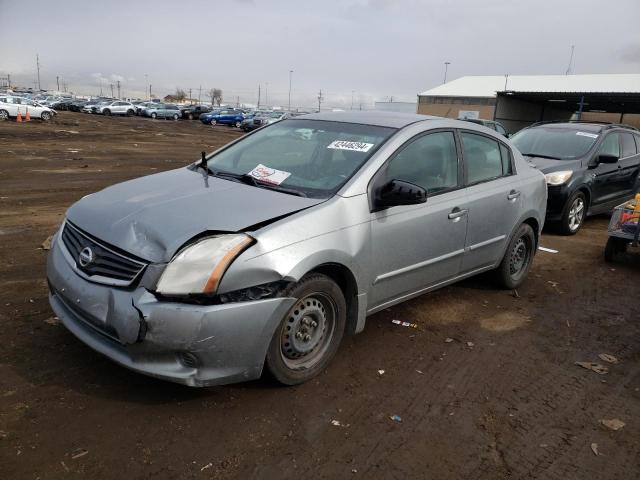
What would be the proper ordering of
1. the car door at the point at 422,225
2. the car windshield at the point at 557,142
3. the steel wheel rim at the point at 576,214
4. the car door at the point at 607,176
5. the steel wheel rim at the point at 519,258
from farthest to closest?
1. the car windshield at the point at 557,142
2. the car door at the point at 607,176
3. the steel wheel rim at the point at 576,214
4. the steel wheel rim at the point at 519,258
5. the car door at the point at 422,225

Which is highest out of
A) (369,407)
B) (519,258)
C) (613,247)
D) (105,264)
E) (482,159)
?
(482,159)

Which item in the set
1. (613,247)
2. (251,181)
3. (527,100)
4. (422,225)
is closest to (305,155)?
(251,181)

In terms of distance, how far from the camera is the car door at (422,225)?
3.66 metres

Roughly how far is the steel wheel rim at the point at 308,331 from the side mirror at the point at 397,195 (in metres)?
0.77

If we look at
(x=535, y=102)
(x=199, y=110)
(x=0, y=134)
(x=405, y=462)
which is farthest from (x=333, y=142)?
(x=199, y=110)

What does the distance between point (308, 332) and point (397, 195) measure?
1.09 m

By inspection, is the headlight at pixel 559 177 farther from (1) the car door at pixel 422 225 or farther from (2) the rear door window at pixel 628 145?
(1) the car door at pixel 422 225

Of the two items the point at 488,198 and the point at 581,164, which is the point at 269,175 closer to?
the point at 488,198

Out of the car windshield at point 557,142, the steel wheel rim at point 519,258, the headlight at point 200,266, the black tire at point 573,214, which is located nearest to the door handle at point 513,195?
the steel wheel rim at point 519,258

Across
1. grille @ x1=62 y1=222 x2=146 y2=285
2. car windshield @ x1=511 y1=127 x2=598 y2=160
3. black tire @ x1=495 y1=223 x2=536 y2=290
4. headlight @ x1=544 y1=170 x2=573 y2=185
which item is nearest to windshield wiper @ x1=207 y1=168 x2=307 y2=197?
grille @ x1=62 y1=222 x2=146 y2=285

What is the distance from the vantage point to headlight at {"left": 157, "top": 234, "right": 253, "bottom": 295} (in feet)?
8.94

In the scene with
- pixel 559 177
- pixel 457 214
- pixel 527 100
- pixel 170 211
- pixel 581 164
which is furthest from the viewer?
pixel 527 100

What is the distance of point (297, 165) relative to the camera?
12.8 feet

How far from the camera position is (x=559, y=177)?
7883mm
